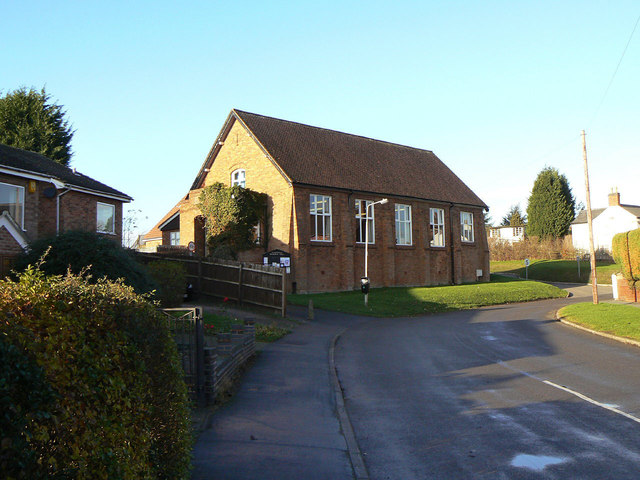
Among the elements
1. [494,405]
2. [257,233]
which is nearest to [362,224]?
[257,233]

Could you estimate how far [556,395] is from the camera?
31.2ft

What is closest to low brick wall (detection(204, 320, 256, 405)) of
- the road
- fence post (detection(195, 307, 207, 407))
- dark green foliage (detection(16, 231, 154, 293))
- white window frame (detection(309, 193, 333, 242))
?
fence post (detection(195, 307, 207, 407))

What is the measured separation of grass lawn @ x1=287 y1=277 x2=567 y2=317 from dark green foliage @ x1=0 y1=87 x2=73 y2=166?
25.7 metres

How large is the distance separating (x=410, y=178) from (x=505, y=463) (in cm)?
3616

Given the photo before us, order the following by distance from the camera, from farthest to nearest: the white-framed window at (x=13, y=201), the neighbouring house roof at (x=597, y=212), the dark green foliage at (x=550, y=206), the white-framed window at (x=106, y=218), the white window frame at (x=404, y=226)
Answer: the dark green foliage at (x=550, y=206) → the neighbouring house roof at (x=597, y=212) → the white window frame at (x=404, y=226) → the white-framed window at (x=106, y=218) → the white-framed window at (x=13, y=201)

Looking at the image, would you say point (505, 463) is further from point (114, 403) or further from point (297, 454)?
point (114, 403)

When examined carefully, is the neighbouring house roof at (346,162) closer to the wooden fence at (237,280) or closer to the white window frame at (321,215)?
the white window frame at (321,215)

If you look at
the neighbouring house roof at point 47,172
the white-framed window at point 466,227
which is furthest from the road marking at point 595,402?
the white-framed window at point 466,227

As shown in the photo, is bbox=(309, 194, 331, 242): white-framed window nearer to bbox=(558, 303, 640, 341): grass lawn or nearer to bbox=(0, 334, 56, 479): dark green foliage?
bbox=(558, 303, 640, 341): grass lawn

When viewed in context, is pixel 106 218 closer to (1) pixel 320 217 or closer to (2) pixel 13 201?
(2) pixel 13 201

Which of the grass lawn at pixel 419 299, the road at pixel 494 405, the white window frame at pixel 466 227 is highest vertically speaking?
the white window frame at pixel 466 227

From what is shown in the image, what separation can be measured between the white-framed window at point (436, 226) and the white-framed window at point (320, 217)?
10.7 meters

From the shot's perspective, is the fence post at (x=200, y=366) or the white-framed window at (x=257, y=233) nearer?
the fence post at (x=200, y=366)

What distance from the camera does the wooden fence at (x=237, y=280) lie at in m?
21.8
